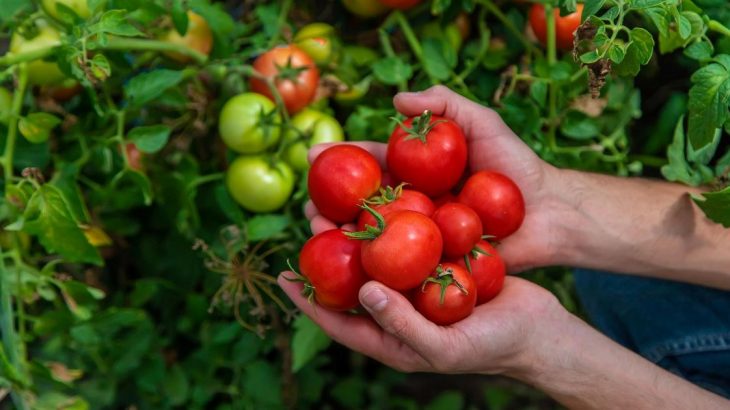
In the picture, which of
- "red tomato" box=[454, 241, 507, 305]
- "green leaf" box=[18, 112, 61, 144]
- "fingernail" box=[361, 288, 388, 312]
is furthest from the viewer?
"green leaf" box=[18, 112, 61, 144]

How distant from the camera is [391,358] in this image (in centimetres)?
89

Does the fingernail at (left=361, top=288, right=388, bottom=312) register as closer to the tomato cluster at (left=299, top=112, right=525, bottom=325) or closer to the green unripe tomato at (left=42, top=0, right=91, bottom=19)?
the tomato cluster at (left=299, top=112, right=525, bottom=325)

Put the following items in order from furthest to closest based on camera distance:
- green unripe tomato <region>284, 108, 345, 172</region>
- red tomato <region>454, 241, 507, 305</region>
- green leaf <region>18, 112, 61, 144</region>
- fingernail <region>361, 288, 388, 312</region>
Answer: green unripe tomato <region>284, 108, 345, 172</region>, green leaf <region>18, 112, 61, 144</region>, red tomato <region>454, 241, 507, 305</region>, fingernail <region>361, 288, 388, 312</region>

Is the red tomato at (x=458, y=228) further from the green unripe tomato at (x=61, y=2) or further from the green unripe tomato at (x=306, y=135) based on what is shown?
the green unripe tomato at (x=61, y=2)

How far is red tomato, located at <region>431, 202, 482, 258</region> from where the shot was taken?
826mm

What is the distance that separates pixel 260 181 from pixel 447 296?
15.3 inches

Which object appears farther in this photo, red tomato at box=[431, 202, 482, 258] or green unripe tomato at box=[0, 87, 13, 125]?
green unripe tomato at box=[0, 87, 13, 125]

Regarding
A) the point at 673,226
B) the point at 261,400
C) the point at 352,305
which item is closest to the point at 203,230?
the point at 261,400

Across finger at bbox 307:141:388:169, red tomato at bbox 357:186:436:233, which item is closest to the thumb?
red tomato at bbox 357:186:436:233

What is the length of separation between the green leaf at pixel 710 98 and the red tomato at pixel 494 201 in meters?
0.23

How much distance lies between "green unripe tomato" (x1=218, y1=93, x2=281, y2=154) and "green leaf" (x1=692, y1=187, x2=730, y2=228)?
23.0 inches

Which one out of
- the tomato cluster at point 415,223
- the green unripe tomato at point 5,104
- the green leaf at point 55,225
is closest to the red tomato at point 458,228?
the tomato cluster at point 415,223

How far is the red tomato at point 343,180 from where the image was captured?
2.81 ft

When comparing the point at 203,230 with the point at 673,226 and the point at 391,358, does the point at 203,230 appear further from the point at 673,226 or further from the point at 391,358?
the point at 673,226
